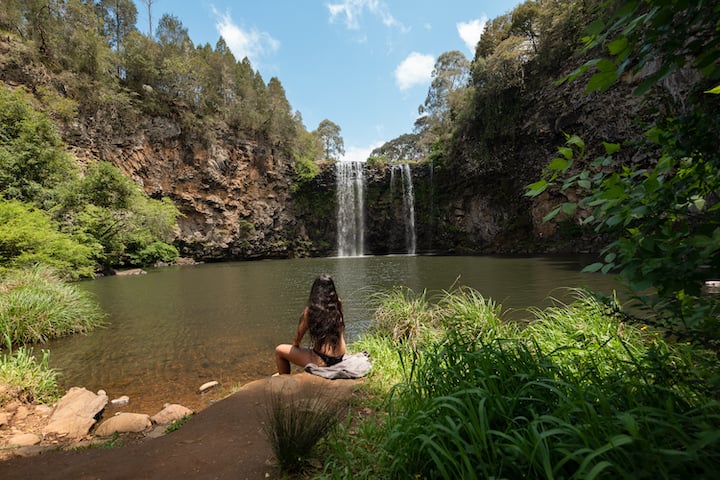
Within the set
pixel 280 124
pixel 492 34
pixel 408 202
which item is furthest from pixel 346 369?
pixel 280 124

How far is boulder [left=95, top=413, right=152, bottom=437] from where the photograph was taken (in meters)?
3.14

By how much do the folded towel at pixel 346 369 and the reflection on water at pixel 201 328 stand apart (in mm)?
1464

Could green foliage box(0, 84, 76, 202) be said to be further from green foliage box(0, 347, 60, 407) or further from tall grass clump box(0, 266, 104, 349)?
green foliage box(0, 347, 60, 407)

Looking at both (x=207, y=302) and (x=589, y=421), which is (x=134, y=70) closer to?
(x=207, y=302)

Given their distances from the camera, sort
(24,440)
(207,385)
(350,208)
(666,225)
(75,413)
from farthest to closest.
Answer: (350,208)
(207,385)
(75,413)
(24,440)
(666,225)

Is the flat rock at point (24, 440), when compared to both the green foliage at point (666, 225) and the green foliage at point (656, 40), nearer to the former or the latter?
the green foliage at point (666, 225)

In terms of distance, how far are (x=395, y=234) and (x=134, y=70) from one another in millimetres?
25864

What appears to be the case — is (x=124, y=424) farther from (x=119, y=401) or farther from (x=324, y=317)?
(x=324, y=317)

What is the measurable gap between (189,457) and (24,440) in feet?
6.22

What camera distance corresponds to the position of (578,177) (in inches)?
58.4

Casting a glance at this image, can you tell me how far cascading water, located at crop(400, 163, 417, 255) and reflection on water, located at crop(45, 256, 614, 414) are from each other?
59.9ft

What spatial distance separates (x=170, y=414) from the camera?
344 cm

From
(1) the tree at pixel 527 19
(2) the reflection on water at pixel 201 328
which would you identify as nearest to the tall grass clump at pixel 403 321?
(2) the reflection on water at pixel 201 328

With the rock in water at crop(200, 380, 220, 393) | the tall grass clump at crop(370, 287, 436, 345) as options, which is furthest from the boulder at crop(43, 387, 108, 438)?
the tall grass clump at crop(370, 287, 436, 345)
